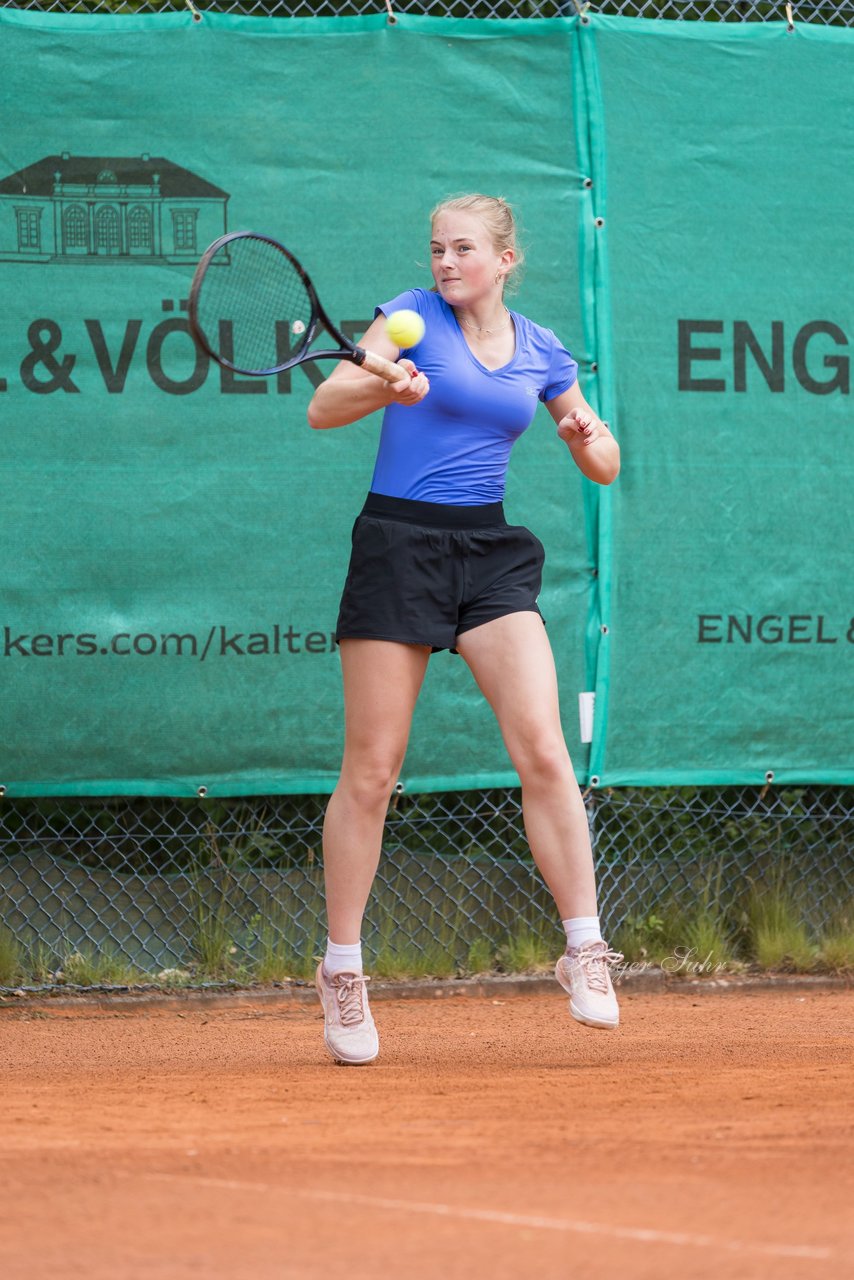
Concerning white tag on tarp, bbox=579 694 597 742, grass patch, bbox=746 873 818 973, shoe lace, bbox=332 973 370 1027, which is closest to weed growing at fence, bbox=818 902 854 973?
grass patch, bbox=746 873 818 973

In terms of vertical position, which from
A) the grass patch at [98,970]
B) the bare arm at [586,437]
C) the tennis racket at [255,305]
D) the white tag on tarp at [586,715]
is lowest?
the grass patch at [98,970]

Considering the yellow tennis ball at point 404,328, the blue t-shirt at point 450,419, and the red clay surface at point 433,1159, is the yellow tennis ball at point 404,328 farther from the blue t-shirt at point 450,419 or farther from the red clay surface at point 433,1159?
the red clay surface at point 433,1159

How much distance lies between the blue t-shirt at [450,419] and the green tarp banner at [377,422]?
4.12 ft

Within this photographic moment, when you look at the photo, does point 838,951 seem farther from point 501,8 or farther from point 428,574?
point 501,8

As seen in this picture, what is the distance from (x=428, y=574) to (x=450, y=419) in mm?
351

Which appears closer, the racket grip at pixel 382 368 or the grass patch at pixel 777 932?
the racket grip at pixel 382 368

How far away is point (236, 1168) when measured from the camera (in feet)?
9.62

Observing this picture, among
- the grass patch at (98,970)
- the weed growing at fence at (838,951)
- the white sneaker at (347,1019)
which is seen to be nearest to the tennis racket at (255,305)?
the white sneaker at (347,1019)

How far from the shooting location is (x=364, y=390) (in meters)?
3.79

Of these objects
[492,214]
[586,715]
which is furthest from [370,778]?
[586,715]

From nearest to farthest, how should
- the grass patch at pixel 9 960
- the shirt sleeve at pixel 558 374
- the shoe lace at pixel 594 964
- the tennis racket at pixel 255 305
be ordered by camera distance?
the shoe lace at pixel 594 964 < the shirt sleeve at pixel 558 374 < the tennis racket at pixel 255 305 < the grass patch at pixel 9 960

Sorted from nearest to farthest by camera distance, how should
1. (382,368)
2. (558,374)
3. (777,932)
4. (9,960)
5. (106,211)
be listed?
(382,368) < (558,374) < (106,211) < (9,960) < (777,932)

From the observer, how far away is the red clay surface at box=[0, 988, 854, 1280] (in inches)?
96.0

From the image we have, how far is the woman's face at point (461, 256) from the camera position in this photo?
395 cm
